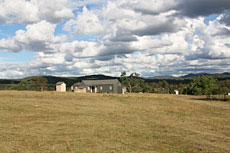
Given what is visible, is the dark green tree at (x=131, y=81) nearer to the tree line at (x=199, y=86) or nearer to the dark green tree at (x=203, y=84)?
the tree line at (x=199, y=86)

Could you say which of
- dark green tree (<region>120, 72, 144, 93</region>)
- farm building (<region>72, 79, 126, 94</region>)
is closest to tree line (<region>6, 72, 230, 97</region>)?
dark green tree (<region>120, 72, 144, 93</region>)

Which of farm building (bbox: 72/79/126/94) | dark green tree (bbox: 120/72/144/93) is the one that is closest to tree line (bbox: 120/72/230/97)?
dark green tree (bbox: 120/72/144/93)

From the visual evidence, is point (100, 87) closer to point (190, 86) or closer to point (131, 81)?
point (131, 81)

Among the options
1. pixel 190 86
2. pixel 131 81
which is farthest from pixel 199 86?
pixel 131 81

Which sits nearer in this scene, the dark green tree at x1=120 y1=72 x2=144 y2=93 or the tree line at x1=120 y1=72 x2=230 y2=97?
the tree line at x1=120 y1=72 x2=230 y2=97

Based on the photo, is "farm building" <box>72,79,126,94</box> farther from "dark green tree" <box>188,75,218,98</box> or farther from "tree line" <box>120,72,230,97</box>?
"dark green tree" <box>188,75,218,98</box>

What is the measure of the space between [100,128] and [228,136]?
9.17 metres

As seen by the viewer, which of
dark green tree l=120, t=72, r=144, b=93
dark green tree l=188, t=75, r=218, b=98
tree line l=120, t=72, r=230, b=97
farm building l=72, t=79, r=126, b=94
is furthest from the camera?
dark green tree l=120, t=72, r=144, b=93

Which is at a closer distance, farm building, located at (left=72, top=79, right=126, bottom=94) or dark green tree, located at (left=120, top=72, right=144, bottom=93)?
farm building, located at (left=72, top=79, right=126, bottom=94)

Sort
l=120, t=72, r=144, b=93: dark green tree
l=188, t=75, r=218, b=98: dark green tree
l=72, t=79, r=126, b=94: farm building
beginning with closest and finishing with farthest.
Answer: l=188, t=75, r=218, b=98: dark green tree, l=72, t=79, r=126, b=94: farm building, l=120, t=72, r=144, b=93: dark green tree

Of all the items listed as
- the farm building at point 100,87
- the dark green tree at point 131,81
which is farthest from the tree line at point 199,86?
the farm building at point 100,87

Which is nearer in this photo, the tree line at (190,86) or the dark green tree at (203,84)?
the tree line at (190,86)

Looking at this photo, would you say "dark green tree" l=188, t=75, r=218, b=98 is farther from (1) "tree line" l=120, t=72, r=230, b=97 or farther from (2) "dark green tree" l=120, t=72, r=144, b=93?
(2) "dark green tree" l=120, t=72, r=144, b=93

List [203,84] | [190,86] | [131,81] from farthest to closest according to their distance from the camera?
1. [131,81]
2. [190,86]
3. [203,84]
